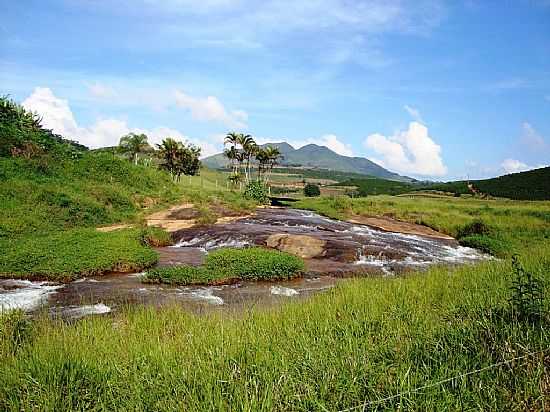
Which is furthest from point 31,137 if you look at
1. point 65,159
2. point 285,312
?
point 285,312

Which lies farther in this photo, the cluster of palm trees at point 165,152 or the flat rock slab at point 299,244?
the cluster of palm trees at point 165,152

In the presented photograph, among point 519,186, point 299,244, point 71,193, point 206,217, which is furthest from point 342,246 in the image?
point 519,186

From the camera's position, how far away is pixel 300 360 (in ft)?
15.9

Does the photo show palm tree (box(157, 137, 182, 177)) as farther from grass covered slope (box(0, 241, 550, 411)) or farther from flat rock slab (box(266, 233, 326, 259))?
grass covered slope (box(0, 241, 550, 411))

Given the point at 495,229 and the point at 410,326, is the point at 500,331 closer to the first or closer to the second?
the point at 410,326

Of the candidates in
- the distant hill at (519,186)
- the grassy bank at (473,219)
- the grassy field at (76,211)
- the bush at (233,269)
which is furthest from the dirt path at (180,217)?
the distant hill at (519,186)

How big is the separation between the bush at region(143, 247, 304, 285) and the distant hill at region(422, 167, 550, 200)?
56.6m

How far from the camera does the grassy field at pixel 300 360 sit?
13.0ft

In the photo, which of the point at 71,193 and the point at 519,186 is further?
the point at 519,186

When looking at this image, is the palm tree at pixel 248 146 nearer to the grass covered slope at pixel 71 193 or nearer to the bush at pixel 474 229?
the grass covered slope at pixel 71 193

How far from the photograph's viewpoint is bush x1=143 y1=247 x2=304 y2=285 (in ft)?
48.0

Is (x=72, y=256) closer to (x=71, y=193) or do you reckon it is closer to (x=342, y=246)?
(x=342, y=246)

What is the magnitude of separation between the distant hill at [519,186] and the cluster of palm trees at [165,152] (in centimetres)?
4555

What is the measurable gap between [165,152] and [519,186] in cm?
5512
